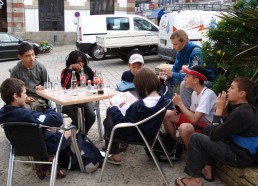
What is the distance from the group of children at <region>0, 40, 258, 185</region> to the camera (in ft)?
10.1

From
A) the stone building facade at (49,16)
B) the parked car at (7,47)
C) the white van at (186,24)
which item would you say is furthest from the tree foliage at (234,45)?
the stone building facade at (49,16)

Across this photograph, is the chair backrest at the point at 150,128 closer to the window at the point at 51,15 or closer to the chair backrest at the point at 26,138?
→ the chair backrest at the point at 26,138

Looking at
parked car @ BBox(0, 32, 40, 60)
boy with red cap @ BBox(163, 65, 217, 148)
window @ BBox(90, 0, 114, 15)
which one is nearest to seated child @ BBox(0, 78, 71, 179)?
boy with red cap @ BBox(163, 65, 217, 148)

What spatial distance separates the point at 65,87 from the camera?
459 cm

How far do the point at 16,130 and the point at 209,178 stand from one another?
1.96 metres

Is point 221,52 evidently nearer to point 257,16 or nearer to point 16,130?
point 257,16

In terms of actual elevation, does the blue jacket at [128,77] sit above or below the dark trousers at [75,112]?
above

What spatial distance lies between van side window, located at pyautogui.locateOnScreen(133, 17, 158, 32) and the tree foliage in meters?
11.4

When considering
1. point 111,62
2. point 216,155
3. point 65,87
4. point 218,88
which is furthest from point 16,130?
point 111,62

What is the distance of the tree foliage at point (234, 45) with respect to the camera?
12.6ft

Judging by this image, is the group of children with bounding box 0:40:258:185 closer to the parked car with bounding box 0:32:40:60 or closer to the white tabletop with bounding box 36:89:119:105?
the white tabletop with bounding box 36:89:119:105

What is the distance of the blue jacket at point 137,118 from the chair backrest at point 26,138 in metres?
0.79

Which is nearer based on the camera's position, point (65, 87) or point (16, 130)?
point (16, 130)

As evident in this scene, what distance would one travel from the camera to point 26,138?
3.19m
